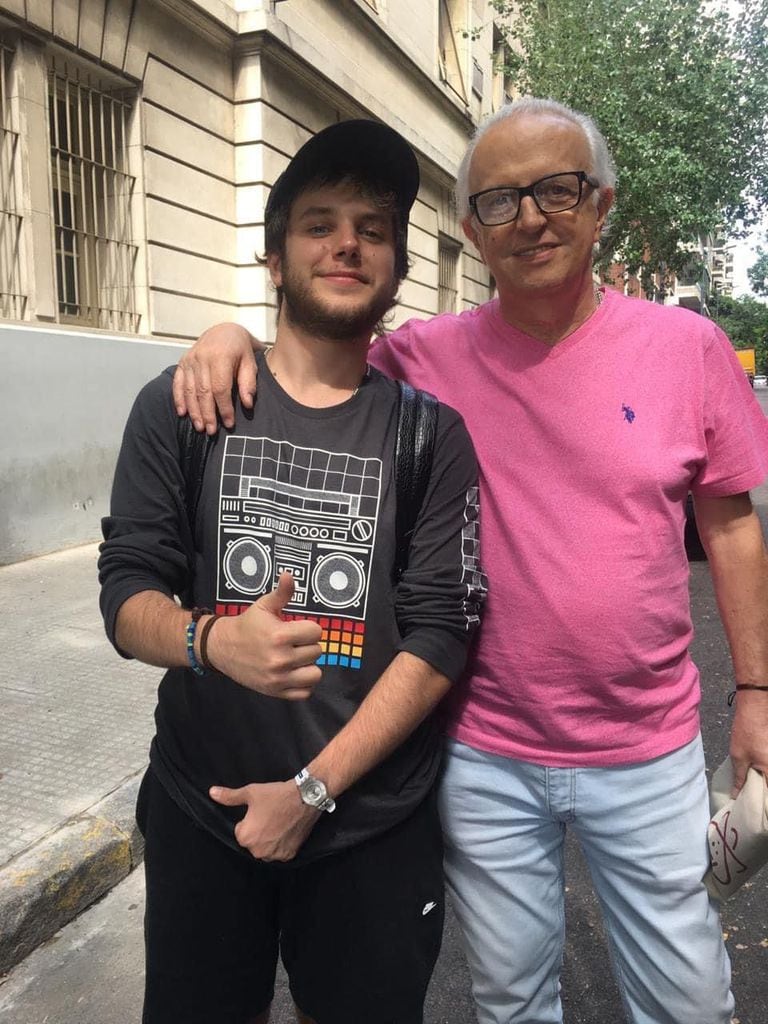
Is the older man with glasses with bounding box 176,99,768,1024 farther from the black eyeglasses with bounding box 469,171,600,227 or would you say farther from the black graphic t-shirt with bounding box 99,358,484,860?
the black graphic t-shirt with bounding box 99,358,484,860

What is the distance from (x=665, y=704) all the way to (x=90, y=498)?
642cm

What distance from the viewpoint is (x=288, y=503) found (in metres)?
1.55

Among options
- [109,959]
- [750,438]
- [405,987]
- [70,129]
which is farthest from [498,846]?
[70,129]

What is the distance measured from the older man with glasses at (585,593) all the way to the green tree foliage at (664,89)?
12796mm

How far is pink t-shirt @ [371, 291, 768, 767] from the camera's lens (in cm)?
167

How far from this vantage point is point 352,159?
5.59 feet

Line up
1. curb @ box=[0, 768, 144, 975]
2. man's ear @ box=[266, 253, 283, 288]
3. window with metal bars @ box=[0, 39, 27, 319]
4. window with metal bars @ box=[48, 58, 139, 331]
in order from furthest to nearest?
window with metal bars @ box=[48, 58, 139, 331] < window with metal bars @ box=[0, 39, 27, 319] < curb @ box=[0, 768, 144, 975] < man's ear @ box=[266, 253, 283, 288]

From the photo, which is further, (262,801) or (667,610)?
(667,610)

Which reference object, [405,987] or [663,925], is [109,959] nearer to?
[405,987]

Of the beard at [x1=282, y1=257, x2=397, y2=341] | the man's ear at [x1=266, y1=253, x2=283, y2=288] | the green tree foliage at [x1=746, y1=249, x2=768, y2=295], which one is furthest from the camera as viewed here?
the green tree foliage at [x1=746, y1=249, x2=768, y2=295]

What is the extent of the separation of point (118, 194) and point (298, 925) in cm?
727

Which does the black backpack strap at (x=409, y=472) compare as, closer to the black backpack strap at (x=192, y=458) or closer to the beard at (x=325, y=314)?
the beard at (x=325, y=314)

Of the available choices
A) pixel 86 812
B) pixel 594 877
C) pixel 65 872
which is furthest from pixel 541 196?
pixel 86 812

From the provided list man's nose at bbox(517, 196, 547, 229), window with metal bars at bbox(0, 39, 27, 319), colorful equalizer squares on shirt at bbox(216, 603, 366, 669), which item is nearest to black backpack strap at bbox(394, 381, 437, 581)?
colorful equalizer squares on shirt at bbox(216, 603, 366, 669)
